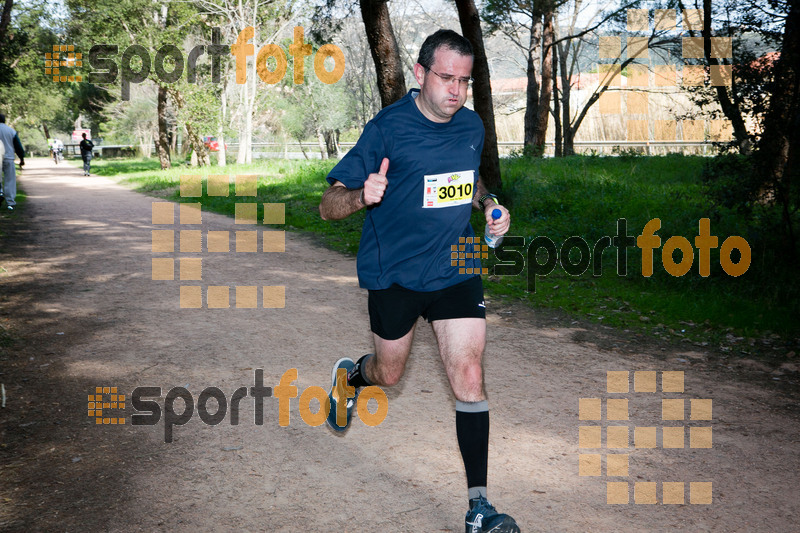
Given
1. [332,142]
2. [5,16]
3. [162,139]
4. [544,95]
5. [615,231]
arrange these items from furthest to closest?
[332,142] → [162,139] → [544,95] → [5,16] → [615,231]

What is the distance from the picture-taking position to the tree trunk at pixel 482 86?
43.8 ft

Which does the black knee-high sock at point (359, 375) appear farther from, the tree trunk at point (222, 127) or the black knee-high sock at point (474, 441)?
the tree trunk at point (222, 127)

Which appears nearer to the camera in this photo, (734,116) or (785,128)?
(785,128)

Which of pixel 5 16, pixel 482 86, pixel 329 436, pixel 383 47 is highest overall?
pixel 5 16

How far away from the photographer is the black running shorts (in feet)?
12.0

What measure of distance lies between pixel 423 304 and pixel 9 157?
1626cm

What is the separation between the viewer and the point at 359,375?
452cm

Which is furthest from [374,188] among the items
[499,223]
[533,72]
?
[533,72]

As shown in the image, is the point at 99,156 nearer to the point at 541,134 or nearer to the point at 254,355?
the point at 541,134

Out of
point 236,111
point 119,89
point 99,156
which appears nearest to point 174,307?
point 236,111

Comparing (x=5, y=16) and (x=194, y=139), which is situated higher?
(x=5, y=16)

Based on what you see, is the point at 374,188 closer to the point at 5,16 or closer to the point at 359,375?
the point at 359,375

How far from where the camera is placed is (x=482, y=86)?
544 inches

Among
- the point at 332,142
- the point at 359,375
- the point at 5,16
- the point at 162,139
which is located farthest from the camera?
the point at 332,142
